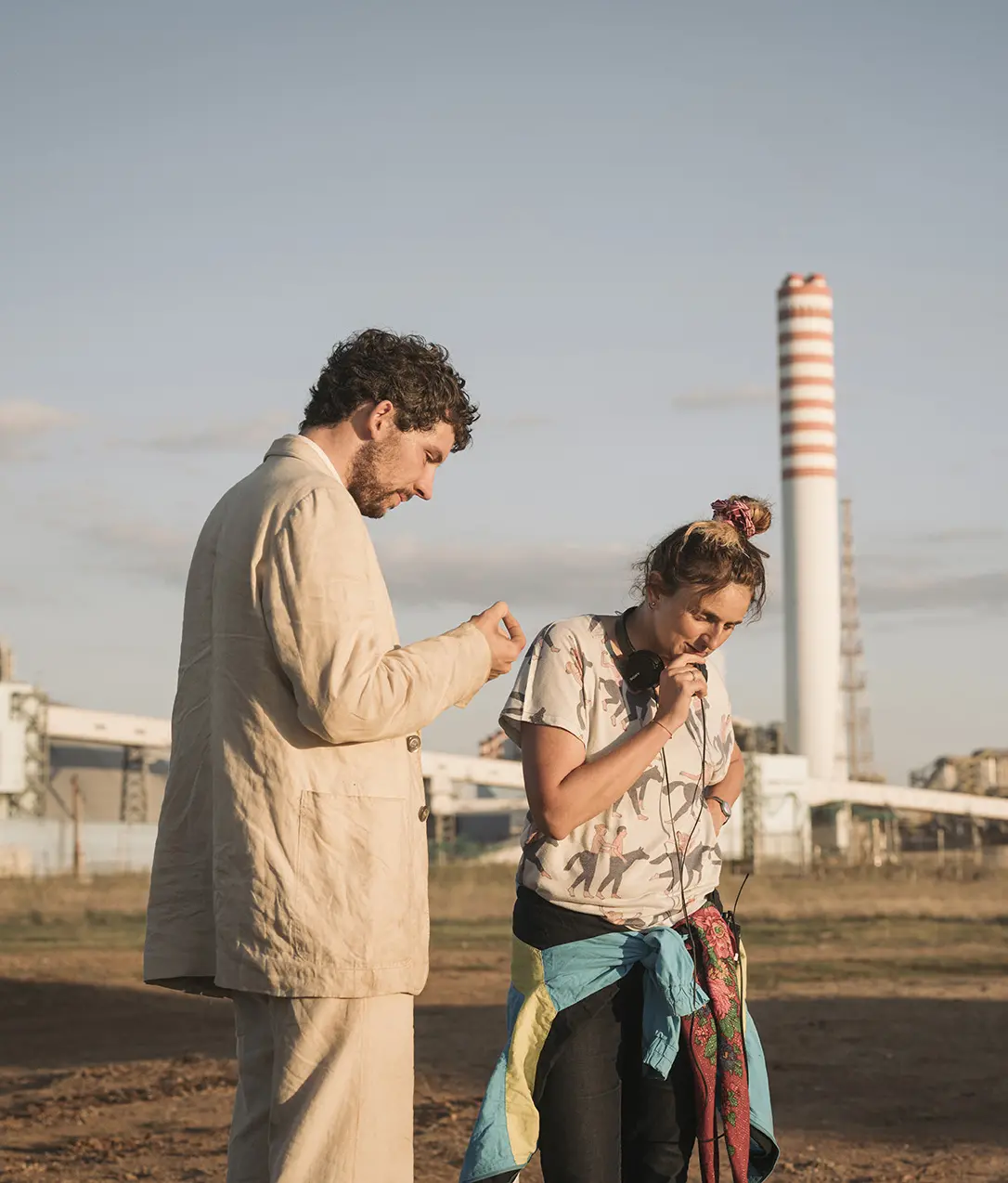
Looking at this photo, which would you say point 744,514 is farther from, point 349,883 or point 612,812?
point 349,883

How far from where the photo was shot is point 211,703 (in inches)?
119

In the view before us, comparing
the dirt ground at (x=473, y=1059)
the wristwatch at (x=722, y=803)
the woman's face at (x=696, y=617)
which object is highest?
the woman's face at (x=696, y=617)

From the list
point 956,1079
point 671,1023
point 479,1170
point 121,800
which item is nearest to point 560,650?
point 671,1023

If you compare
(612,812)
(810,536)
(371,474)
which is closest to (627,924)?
(612,812)

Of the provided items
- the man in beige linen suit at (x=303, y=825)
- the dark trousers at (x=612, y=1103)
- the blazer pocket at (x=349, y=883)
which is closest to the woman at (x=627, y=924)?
the dark trousers at (x=612, y=1103)

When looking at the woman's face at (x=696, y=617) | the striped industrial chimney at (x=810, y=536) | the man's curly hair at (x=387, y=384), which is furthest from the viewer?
the striped industrial chimney at (x=810, y=536)

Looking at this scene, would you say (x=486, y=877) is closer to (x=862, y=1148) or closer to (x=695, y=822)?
(x=862, y=1148)

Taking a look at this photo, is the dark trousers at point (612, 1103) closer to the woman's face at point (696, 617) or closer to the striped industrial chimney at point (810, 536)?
the woman's face at point (696, 617)

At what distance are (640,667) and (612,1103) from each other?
0.90 m

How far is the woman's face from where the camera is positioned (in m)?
3.51

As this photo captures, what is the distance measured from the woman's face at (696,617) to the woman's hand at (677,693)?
0.09 meters

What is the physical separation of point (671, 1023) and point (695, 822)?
434 millimetres

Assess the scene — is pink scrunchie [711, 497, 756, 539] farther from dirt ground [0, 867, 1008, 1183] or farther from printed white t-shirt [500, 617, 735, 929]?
dirt ground [0, 867, 1008, 1183]

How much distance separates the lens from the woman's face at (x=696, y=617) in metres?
3.51
